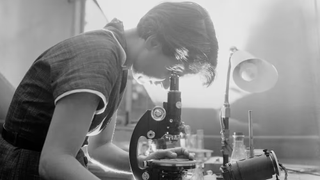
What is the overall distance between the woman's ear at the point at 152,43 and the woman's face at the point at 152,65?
0.03 ft

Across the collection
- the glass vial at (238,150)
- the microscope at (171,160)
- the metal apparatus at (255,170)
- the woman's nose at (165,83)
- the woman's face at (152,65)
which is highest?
the woman's face at (152,65)

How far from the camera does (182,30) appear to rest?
91 centimetres

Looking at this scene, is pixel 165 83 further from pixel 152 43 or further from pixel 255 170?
pixel 255 170

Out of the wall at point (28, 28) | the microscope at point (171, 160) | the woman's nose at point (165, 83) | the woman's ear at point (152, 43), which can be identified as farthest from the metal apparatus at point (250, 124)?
the wall at point (28, 28)

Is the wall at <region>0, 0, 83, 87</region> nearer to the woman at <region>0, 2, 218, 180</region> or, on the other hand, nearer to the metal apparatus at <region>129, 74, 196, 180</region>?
the woman at <region>0, 2, 218, 180</region>

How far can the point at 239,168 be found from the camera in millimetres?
1001

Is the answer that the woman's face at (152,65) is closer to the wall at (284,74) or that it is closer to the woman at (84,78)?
the woman at (84,78)

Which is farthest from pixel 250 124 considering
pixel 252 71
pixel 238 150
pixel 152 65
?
pixel 152 65

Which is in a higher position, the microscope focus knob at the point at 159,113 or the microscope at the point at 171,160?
the microscope focus knob at the point at 159,113

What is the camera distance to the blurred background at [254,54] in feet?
5.92

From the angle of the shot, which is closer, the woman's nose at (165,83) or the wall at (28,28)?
the woman's nose at (165,83)

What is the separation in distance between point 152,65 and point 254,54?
121cm

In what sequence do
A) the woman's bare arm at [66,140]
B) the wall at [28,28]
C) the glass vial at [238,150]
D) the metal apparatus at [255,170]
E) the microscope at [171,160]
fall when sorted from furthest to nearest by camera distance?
the wall at [28,28]
the glass vial at [238,150]
the metal apparatus at [255,170]
the microscope at [171,160]
the woman's bare arm at [66,140]

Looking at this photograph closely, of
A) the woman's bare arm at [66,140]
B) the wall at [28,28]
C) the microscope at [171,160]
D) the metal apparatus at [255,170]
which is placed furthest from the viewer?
the wall at [28,28]
